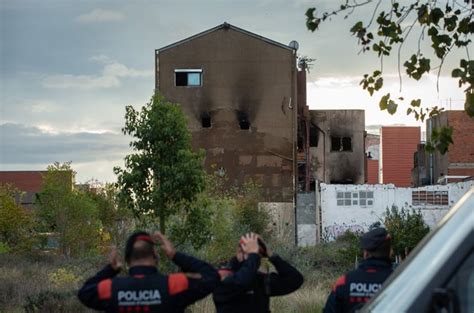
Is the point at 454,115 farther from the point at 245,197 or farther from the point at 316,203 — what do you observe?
the point at 245,197

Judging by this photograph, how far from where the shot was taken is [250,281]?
6.80 m

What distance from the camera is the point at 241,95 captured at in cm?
5100

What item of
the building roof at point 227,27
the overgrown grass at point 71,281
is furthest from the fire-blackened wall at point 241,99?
the overgrown grass at point 71,281

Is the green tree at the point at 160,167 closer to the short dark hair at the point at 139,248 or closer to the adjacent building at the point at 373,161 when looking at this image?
the short dark hair at the point at 139,248

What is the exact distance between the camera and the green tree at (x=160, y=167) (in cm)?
1861

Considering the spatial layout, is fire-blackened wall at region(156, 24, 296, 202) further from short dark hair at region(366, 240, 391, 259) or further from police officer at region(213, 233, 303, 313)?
short dark hair at region(366, 240, 391, 259)

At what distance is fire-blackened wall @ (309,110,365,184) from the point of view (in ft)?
189

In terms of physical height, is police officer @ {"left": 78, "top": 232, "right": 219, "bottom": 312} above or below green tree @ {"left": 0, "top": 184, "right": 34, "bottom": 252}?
above

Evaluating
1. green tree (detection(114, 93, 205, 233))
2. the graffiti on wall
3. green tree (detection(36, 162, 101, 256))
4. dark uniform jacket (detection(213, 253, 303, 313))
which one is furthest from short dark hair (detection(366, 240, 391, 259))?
the graffiti on wall

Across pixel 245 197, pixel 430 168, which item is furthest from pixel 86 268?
pixel 430 168

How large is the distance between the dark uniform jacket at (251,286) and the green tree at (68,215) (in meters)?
30.4

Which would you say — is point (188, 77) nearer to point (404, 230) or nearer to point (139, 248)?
A: point (404, 230)

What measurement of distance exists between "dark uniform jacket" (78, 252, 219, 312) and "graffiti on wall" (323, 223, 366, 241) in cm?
4164

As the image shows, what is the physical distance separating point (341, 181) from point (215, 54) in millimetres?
13420
